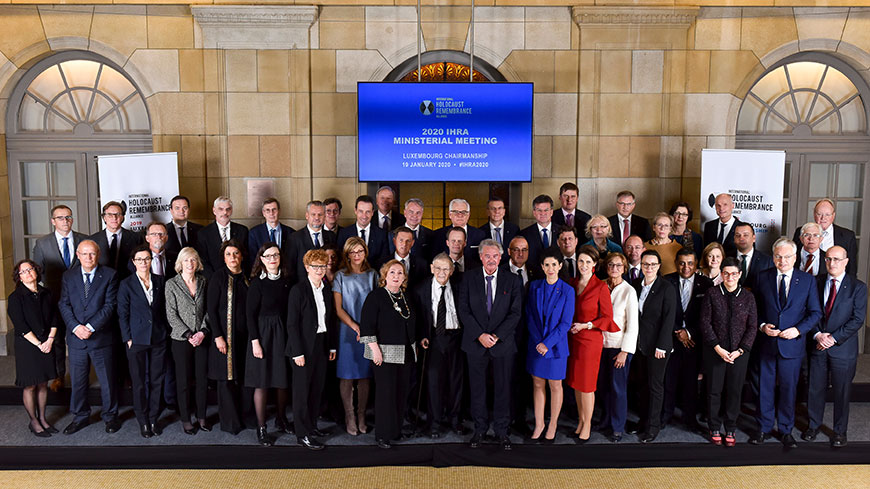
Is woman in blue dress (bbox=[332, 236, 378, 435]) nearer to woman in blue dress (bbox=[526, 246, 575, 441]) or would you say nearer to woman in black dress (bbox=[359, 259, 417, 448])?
woman in black dress (bbox=[359, 259, 417, 448])

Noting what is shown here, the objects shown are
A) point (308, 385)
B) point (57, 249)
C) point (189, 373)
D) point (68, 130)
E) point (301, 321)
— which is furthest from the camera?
point (68, 130)

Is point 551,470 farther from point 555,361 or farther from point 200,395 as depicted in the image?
point 200,395

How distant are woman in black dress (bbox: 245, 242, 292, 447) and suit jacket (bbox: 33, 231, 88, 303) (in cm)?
198

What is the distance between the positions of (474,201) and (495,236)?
1431 millimetres

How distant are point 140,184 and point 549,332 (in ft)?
13.8

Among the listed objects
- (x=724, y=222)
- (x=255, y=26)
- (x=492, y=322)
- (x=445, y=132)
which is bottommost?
(x=492, y=322)

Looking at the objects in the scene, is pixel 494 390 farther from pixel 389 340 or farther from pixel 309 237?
pixel 309 237

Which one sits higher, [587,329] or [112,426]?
[587,329]

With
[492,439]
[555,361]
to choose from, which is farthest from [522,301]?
[492,439]

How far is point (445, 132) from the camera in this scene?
7215 mm

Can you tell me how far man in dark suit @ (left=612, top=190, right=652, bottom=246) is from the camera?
21.0ft

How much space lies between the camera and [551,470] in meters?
5.11

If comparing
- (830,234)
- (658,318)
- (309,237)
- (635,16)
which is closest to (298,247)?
(309,237)

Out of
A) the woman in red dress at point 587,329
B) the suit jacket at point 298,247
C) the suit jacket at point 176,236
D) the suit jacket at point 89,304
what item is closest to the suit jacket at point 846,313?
the woman in red dress at point 587,329
